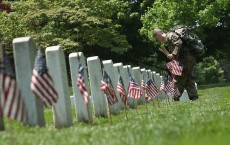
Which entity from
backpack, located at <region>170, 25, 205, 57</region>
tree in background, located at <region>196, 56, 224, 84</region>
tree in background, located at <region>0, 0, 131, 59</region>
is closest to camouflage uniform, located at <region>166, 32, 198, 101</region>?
backpack, located at <region>170, 25, 205, 57</region>

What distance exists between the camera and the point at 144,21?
45.9m

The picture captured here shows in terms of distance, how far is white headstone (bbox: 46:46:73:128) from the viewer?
371 inches

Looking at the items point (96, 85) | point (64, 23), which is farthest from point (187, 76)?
point (64, 23)

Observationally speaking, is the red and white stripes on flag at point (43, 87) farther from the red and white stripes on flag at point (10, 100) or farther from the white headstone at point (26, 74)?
the red and white stripes on flag at point (10, 100)

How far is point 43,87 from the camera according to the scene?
8.30 m

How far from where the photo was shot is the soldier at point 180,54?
48.3ft

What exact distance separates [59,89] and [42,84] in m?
Answer: 1.23

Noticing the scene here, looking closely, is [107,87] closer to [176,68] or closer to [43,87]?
[43,87]

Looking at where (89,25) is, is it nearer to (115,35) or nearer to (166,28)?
(115,35)

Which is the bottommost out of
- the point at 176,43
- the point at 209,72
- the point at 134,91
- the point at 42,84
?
the point at 209,72

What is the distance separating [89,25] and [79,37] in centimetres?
168

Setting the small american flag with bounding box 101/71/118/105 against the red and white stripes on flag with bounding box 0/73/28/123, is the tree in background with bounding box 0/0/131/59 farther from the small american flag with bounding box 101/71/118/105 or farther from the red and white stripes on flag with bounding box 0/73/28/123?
the red and white stripes on flag with bounding box 0/73/28/123

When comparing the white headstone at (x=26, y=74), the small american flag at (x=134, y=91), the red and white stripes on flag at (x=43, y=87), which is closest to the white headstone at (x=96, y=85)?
the small american flag at (x=134, y=91)

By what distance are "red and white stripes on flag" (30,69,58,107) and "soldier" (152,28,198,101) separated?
6552 millimetres
